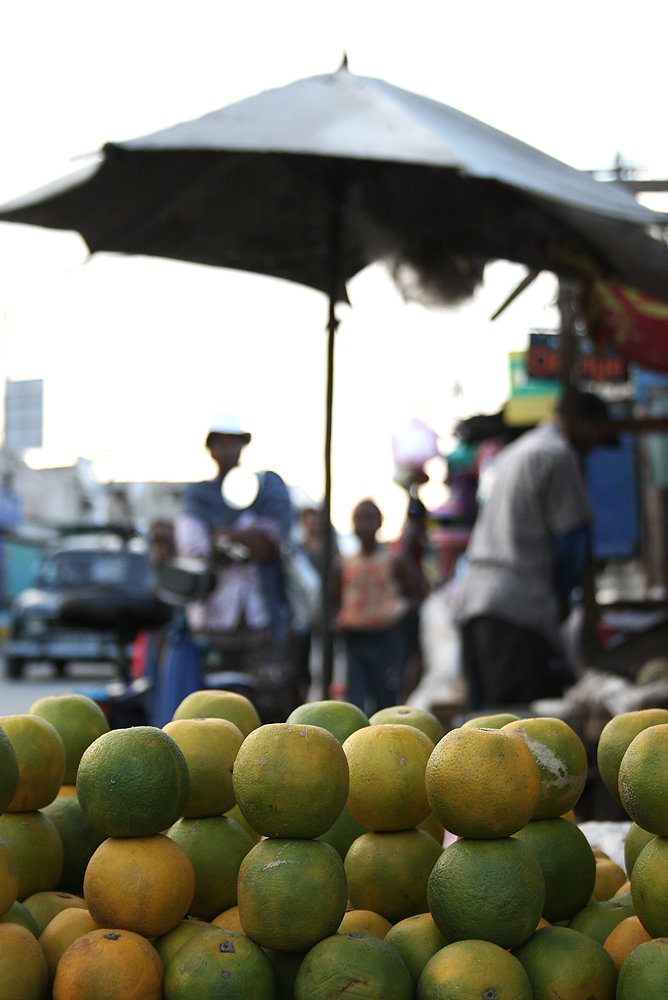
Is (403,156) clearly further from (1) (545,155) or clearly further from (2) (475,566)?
(2) (475,566)

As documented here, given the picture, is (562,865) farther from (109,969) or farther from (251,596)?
(251,596)

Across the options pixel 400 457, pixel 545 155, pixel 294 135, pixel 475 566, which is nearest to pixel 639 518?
pixel 400 457

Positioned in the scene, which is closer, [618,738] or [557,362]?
[618,738]

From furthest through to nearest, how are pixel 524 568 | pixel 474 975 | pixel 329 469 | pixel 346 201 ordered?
1. pixel 524 568
2. pixel 346 201
3. pixel 329 469
4. pixel 474 975

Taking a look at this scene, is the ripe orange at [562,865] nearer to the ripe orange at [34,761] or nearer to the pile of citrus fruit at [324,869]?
the pile of citrus fruit at [324,869]

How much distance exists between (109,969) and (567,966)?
18.0 inches

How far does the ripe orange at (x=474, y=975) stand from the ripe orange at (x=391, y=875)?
160mm

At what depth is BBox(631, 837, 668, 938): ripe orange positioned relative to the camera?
101 centimetres

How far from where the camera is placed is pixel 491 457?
10883 millimetres

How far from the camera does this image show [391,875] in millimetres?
1159

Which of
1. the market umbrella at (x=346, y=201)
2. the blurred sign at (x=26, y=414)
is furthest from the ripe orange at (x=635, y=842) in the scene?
the blurred sign at (x=26, y=414)

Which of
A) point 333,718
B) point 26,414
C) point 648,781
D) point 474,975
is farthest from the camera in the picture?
point 26,414

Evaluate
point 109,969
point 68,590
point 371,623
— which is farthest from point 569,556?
point 68,590

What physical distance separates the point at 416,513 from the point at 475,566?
3019 millimetres
